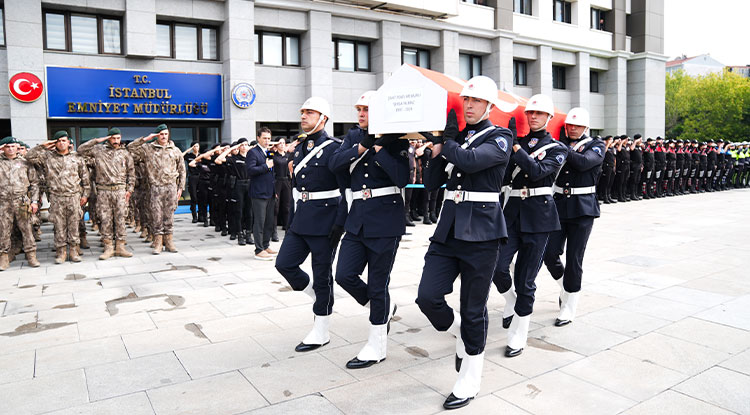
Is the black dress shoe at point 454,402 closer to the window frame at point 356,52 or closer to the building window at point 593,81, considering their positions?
the window frame at point 356,52

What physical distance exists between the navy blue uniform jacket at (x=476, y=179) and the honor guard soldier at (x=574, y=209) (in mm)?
1912

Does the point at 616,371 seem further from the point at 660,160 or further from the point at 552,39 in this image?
the point at 552,39

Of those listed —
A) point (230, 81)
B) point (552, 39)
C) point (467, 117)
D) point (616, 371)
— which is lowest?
point (616, 371)

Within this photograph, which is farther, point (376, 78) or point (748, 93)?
point (748, 93)

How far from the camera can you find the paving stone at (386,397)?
3.80m

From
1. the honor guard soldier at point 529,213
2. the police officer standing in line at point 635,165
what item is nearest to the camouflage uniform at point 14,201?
the honor guard soldier at point 529,213

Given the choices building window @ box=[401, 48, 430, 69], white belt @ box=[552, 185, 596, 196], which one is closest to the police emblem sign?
building window @ box=[401, 48, 430, 69]

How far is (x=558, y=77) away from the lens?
2964 cm

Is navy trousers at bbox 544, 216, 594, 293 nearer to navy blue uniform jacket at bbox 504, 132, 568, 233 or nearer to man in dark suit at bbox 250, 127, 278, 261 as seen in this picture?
navy blue uniform jacket at bbox 504, 132, 568, 233

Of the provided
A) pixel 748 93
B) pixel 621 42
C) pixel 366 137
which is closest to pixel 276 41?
pixel 366 137

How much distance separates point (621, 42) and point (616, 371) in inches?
1225

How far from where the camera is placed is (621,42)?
31.3m

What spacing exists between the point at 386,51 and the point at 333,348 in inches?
712

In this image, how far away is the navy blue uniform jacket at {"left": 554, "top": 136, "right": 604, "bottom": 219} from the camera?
5715 mm
